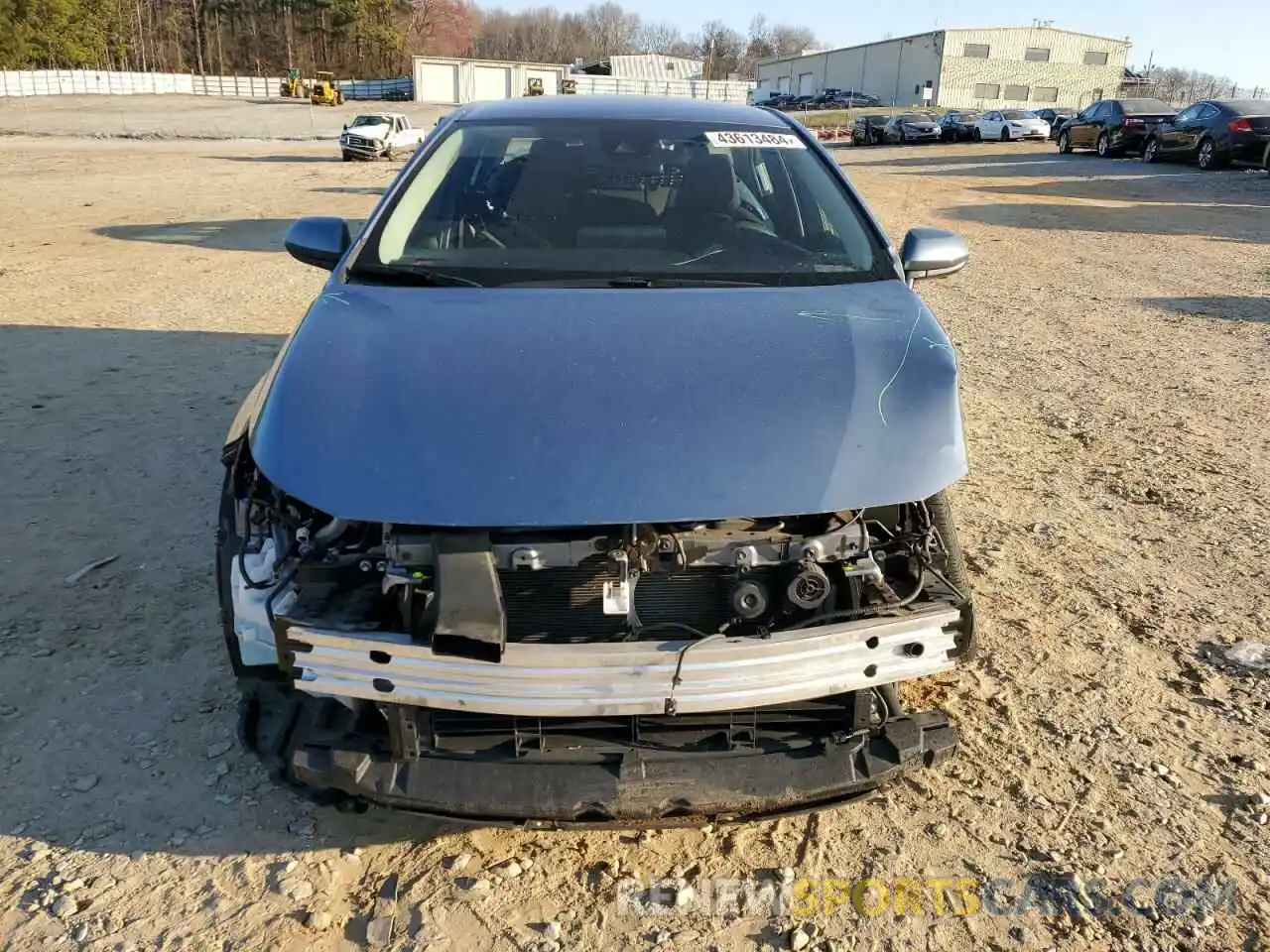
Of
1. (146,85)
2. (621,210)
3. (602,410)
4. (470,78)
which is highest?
(470,78)

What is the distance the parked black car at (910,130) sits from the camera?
35250mm

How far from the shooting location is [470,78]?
60.9 m

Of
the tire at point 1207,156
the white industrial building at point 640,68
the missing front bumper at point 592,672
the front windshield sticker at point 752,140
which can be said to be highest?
the white industrial building at point 640,68

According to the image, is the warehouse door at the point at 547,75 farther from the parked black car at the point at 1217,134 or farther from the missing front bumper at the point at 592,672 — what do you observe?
the missing front bumper at the point at 592,672

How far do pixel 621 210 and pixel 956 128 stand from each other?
36159mm

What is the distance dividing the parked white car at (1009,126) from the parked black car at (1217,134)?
39.8 feet

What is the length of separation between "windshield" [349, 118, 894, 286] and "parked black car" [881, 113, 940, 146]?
116 feet

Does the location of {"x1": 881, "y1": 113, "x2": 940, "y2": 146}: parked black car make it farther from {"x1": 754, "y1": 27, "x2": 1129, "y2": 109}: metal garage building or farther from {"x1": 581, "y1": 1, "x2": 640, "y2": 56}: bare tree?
{"x1": 581, "y1": 1, "x2": 640, "y2": 56}: bare tree

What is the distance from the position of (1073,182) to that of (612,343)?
19320 millimetres

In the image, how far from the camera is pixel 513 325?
2604 millimetres

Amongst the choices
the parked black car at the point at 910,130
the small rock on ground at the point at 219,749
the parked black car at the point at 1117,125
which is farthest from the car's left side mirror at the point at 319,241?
the parked black car at the point at 910,130

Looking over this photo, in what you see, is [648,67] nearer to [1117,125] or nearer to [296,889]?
[1117,125]

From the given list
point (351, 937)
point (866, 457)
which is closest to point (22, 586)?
point (351, 937)

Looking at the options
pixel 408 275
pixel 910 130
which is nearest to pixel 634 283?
pixel 408 275
